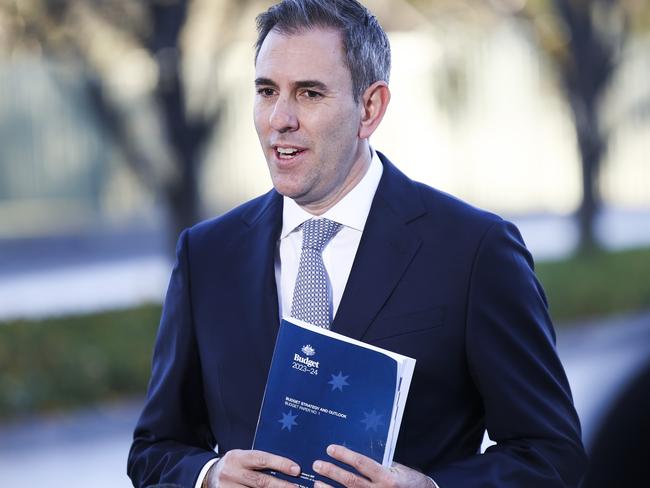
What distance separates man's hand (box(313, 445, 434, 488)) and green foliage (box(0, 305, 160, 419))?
7.11 meters

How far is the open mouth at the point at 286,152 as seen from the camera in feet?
8.89

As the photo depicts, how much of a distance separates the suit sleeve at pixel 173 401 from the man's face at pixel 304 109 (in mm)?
419

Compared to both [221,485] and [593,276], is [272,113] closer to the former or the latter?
[221,485]

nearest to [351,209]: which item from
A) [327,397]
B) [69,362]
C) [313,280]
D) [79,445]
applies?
[313,280]

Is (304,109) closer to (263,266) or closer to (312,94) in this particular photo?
(312,94)

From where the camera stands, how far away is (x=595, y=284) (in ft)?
44.8

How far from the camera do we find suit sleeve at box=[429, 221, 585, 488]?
2.65m

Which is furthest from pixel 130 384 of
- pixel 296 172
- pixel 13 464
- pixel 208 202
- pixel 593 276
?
pixel 208 202

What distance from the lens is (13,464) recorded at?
8320 mm

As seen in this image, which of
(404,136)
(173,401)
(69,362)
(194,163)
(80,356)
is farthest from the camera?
(404,136)

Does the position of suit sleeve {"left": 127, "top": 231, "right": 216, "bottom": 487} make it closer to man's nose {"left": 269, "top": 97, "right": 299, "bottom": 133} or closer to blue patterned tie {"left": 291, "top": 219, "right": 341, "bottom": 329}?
blue patterned tie {"left": 291, "top": 219, "right": 341, "bottom": 329}

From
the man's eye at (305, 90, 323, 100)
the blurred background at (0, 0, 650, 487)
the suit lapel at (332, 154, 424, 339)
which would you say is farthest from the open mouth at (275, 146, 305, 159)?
the blurred background at (0, 0, 650, 487)

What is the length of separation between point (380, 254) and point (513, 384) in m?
0.41

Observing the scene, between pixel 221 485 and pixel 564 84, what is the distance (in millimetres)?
13247
